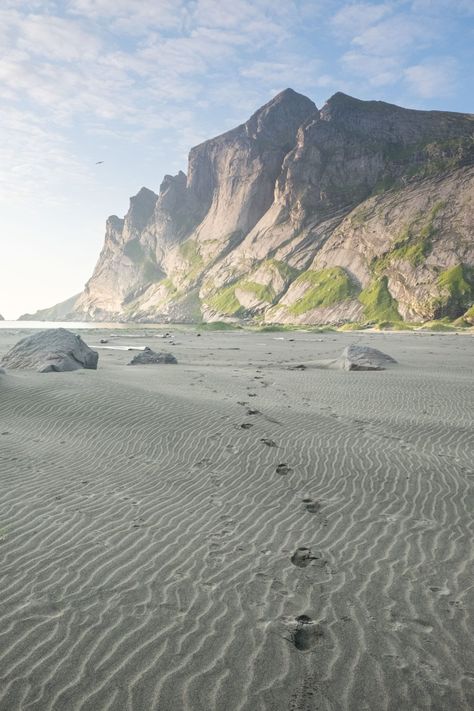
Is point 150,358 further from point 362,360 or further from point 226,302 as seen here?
point 226,302

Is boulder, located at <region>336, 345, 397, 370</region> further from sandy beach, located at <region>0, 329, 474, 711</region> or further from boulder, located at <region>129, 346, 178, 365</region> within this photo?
sandy beach, located at <region>0, 329, 474, 711</region>

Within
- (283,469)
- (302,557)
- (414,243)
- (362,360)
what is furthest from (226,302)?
(302,557)

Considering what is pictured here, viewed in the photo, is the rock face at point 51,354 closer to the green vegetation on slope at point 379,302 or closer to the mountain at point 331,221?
the mountain at point 331,221

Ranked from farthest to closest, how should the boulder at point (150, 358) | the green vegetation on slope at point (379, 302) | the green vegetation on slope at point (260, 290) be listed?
the green vegetation on slope at point (260, 290), the green vegetation on slope at point (379, 302), the boulder at point (150, 358)

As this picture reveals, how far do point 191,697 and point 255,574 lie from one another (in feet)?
5.59

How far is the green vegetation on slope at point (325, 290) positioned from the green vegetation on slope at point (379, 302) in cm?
422

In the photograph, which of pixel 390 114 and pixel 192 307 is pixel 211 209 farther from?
pixel 390 114

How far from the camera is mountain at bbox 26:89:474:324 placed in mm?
102312

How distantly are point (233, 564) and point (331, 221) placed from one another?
452ft

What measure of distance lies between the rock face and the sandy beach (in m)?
7.08

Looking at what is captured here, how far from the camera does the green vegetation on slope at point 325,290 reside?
11288 cm

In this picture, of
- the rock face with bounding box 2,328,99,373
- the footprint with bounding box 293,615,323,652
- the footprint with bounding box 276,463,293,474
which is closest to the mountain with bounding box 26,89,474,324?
the rock face with bounding box 2,328,99,373

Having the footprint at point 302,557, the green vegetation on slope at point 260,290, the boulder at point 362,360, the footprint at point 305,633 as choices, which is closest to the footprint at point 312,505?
the footprint at point 302,557

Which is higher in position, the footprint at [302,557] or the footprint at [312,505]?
the footprint at [302,557]
